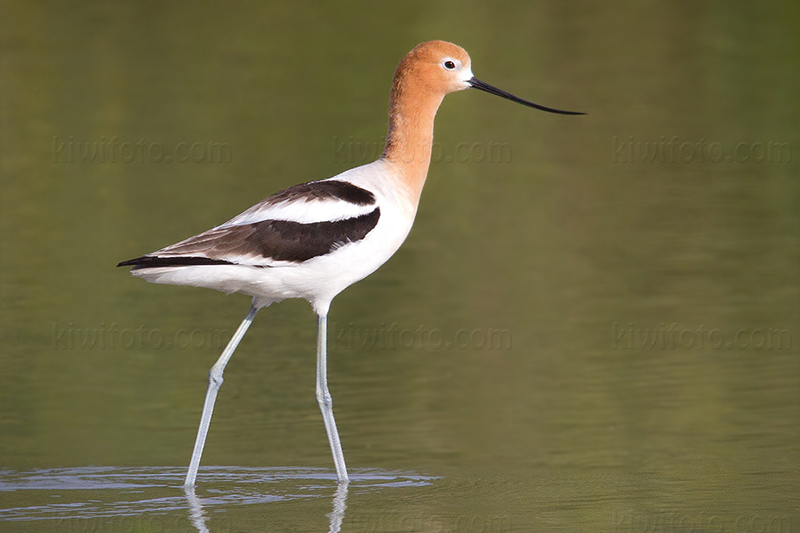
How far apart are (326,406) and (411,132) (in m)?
1.83

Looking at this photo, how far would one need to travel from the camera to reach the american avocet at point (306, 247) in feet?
27.9

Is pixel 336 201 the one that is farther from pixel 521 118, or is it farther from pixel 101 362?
pixel 521 118

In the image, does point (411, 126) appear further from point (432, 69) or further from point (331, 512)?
point (331, 512)

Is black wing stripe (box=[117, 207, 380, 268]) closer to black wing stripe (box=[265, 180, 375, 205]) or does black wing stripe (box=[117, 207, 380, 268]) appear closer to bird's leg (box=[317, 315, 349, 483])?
black wing stripe (box=[265, 180, 375, 205])

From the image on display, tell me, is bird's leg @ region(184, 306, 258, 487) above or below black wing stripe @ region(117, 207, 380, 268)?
below

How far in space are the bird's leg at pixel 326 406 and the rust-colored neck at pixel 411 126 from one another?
3.35 feet

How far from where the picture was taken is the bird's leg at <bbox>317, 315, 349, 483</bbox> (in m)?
8.75

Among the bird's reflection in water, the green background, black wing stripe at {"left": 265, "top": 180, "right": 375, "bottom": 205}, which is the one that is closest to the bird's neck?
black wing stripe at {"left": 265, "top": 180, "right": 375, "bottom": 205}

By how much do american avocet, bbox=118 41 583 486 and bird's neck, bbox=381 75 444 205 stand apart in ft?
0.05

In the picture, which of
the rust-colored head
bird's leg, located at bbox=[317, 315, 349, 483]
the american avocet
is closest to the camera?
the american avocet

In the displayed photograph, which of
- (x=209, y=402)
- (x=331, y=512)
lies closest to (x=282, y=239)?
(x=209, y=402)

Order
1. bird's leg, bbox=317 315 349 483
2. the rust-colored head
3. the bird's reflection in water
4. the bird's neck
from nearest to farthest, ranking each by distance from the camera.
Result: the bird's reflection in water < bird's leg, bbox=317 315 349 483 < the bird's neck < the rust-colored head

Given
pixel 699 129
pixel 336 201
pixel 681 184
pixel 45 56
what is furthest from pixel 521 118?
pixel 336 201

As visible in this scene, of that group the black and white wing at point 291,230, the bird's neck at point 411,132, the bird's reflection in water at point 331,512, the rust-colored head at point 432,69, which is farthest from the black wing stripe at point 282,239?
the bird's reflection in water at point 331,512
